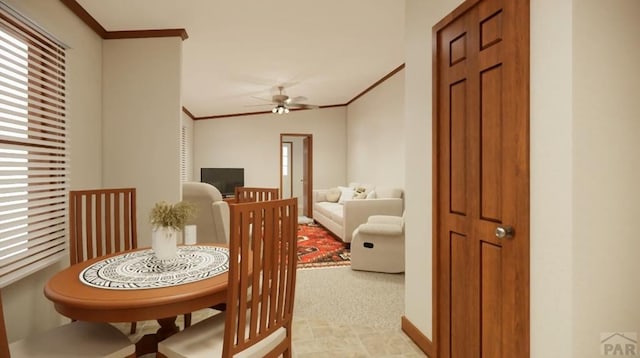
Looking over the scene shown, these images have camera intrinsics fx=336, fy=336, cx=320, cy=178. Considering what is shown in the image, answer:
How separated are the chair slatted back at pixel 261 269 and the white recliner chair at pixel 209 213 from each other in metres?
1.66

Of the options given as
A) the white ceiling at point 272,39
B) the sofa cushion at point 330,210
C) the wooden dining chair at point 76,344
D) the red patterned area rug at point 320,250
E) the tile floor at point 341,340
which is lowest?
the tile floor at point 341,340

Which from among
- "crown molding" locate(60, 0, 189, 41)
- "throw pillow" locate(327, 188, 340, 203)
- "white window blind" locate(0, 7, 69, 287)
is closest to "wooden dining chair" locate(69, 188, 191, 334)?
"white window blind" locate(0, 7, 69, 287)

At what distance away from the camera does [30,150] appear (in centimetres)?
216

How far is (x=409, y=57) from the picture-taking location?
2428 mm

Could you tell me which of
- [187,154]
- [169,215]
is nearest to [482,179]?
[169,215]

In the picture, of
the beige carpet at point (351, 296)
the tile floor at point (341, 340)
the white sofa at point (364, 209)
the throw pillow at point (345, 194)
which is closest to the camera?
the tile floor at point (341, 340)

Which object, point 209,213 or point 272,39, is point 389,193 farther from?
point 209,213

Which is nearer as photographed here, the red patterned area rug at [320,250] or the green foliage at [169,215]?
the green foliage at [169,215]

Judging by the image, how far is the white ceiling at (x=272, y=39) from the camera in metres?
2.87

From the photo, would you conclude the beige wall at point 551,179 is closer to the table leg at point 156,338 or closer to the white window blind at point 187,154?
the table leg at point 156,338

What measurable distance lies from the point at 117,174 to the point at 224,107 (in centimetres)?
413

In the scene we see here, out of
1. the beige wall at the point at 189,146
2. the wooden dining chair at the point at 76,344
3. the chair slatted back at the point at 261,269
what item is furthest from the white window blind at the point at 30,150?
the beige wall at the point at 189,146

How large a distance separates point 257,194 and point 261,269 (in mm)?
1247

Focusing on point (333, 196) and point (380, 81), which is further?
point (333, 196)
